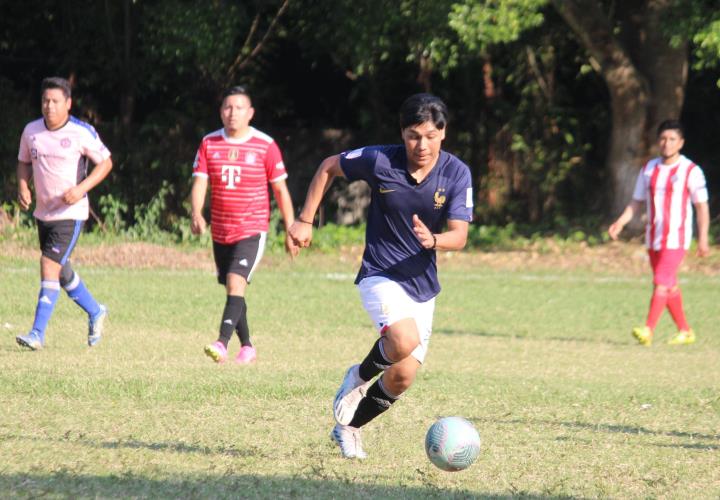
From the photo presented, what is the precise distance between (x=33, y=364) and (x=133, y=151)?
14.4m

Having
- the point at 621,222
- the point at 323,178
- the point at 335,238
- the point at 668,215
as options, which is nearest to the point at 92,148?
the point at 323,178

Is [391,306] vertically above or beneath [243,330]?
above

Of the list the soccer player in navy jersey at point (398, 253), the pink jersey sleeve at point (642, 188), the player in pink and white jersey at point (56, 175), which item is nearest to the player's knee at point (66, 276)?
the player in pink and white jersey at point (56, 175)

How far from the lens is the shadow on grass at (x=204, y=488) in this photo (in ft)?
18.2

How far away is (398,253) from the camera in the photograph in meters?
6.63

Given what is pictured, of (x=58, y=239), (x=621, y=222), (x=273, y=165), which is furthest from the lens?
(x=621, y=222)

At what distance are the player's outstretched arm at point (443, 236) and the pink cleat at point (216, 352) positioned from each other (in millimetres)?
3389

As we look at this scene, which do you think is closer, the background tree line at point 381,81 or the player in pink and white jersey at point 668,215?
the player in pink and white jersey at point 668,215

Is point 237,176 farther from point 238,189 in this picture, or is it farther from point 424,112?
point 424,112

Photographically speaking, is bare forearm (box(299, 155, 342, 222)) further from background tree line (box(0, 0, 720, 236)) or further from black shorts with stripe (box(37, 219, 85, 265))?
background tree line (box(0, 0, 720, 236))

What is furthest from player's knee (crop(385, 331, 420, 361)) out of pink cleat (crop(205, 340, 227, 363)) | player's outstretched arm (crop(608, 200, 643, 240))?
player's outstretched arm (crop(608, 200, 643, 240))

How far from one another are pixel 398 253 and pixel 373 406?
806 mm

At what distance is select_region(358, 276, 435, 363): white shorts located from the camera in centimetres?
654

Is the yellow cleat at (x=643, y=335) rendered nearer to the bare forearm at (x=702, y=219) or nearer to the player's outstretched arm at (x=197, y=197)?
the bare forearm at (x=702, y=219)
